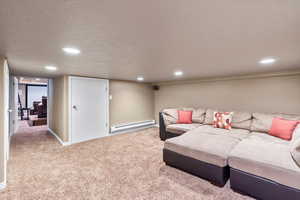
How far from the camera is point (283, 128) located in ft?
8.83

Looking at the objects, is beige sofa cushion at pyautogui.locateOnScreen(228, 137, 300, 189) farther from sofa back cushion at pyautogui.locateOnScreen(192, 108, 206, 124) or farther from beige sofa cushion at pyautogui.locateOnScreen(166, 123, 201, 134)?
sofa back cushion at pyautogui.locateOnScreen(192, 108, 206, 124)

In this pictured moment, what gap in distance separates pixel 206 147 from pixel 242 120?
6.18 feet

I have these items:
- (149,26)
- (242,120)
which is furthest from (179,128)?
(149,26)

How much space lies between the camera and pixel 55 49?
177 centimetres

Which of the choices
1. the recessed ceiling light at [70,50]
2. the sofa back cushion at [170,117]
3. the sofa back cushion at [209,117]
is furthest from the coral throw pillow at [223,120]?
the recessed ceiling light at [70,50]

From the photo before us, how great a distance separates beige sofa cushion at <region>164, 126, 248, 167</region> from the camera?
6.81ft

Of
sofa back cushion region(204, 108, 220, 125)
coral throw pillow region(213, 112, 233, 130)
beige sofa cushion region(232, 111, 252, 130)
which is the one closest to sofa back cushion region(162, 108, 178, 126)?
sofa back cushion region(204, 108, 220, 125)

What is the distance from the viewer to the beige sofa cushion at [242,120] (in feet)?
11.2

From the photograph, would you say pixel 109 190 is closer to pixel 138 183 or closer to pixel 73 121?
pixel 138 183

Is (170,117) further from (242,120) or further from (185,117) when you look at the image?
(242,120)

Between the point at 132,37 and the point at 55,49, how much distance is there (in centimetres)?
110

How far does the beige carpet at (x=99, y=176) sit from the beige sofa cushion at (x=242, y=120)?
1935 millimetres

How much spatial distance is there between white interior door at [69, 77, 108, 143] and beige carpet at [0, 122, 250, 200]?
2.17ft

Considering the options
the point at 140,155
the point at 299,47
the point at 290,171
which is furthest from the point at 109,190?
the point at 299,47
